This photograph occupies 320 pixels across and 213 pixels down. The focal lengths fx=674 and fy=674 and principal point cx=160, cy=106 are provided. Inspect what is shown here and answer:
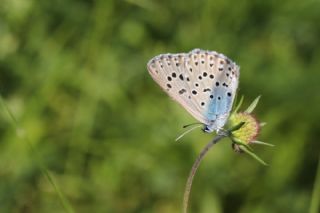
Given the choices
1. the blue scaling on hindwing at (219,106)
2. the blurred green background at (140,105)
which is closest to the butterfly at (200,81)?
the blue scaling on hindwing at (219,106)

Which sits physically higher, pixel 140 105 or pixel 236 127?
pixel 140 105

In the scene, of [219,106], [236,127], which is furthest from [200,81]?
[236,127]

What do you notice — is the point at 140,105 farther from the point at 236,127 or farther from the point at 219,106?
the point at 236,127

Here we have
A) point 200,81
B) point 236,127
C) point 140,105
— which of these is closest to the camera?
point 236,127

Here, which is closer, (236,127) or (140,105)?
(236,127)

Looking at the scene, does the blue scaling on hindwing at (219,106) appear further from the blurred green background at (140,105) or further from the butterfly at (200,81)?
the blurred green background at (140,105)

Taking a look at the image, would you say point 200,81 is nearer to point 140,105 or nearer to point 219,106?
point 219,106

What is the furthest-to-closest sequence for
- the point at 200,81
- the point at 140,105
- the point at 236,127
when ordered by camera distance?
the point at 140,105 → the point at 200,81 → the point at 236,127
